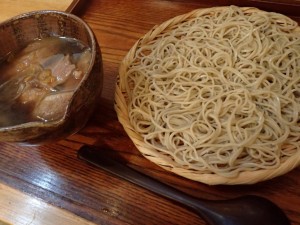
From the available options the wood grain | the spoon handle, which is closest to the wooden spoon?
the spoon handle

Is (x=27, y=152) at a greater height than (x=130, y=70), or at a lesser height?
lesser

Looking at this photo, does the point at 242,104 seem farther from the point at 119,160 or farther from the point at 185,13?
the point at 185,13

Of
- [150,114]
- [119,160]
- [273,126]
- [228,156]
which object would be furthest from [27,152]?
[273,126]

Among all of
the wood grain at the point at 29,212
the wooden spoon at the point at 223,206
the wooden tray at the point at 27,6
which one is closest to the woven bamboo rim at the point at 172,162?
the wooden spoon at the point at 223,206

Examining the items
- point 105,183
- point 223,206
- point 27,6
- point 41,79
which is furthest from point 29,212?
point 27,6

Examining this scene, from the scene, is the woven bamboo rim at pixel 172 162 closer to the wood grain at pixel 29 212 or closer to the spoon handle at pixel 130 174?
the spoon handle at pixel 130 174
